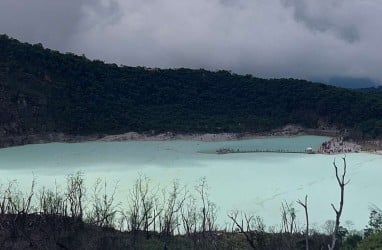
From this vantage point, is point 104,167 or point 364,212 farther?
point 104,167

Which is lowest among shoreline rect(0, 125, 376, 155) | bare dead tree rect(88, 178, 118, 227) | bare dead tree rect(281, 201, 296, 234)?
bare dead tree rect(281, 201, 296, 234)

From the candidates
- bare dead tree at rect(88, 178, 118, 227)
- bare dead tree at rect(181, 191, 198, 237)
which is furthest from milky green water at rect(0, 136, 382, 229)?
bare dead tree at rect(181, 191, 198, 237)

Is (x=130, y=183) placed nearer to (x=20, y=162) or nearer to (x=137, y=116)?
(x=20, y=162)

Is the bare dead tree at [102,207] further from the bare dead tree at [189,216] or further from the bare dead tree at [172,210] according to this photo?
the bare dead tree at [189,216]

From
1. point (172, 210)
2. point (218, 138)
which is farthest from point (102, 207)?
point (218, 138)

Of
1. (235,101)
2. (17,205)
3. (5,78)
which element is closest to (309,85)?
(235,101)

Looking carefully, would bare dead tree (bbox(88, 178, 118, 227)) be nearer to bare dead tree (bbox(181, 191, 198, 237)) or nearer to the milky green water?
the milky green water

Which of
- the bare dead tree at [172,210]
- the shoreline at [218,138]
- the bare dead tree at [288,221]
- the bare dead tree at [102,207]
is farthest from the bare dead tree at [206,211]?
the shoreline at [218,138]
